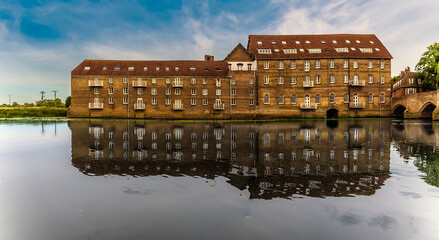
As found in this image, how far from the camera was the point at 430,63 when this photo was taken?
56781mm

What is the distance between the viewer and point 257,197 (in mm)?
8562

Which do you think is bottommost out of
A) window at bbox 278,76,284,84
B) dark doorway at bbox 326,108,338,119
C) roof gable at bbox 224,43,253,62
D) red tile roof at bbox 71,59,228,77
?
dark doorway at bbox 326,108,338,119

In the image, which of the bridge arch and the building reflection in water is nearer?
the building reflection in water

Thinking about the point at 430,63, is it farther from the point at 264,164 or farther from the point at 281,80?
the point at 264,164

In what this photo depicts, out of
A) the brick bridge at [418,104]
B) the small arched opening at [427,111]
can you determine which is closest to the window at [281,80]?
the brick bridge at [418,104]

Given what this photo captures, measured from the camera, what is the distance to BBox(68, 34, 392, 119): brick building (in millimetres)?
54688

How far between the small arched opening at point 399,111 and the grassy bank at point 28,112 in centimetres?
8351

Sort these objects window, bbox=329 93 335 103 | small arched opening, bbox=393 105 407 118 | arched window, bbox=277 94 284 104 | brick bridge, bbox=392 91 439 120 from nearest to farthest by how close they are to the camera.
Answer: brick bridge, bbox=392 91 439 120 < arched window, bbox=277 94 284 104 < window, bbox=329 93 335 103 < small arched opening, bbox=393 105 407 118

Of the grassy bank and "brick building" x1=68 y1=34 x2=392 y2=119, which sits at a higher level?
"brick building" x1=68 y1=34 x2=392 y2=119

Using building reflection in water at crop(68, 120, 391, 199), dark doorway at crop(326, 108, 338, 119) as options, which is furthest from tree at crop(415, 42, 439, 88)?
building reflection in water at crop(68, 120, 391, 199)

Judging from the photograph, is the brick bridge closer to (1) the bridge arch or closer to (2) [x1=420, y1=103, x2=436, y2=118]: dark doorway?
(2) [x1=420, y1=103, x2=436, y2=118]: dark doorway

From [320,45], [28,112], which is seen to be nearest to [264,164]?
[320,45]

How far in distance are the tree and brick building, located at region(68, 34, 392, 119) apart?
981 centimetres

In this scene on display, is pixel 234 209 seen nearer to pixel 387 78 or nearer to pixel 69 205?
pixel 69 205
